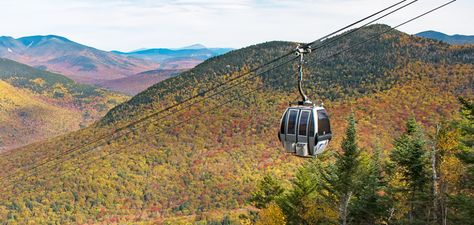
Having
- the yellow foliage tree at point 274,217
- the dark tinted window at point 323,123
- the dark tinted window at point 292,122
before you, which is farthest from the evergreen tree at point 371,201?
the dark tinted window at point 292,122

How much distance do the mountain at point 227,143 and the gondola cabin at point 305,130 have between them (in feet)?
270

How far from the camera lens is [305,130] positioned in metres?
17.1

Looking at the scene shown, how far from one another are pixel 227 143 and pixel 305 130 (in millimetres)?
133442

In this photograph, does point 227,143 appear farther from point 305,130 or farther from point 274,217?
point 305,130

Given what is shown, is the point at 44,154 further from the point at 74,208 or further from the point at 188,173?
the point at 188,173

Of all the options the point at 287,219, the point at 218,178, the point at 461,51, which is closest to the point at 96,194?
the point at 218,178

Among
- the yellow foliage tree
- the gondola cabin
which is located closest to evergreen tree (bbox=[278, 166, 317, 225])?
the yellow foliage tree

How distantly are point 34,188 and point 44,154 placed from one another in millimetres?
33177

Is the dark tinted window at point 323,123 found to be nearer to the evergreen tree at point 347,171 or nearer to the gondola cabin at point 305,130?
the gondola cabin at point 305,130

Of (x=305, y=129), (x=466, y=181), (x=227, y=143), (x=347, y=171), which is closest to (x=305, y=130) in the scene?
(x=305, y=129)

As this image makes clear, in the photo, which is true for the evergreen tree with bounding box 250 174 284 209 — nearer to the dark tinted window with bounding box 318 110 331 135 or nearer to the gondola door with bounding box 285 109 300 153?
the gondola door with bounding box 285 109 300 153

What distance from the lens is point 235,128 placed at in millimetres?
154375

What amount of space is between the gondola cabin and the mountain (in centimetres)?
8237

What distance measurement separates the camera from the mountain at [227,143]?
124438mm
